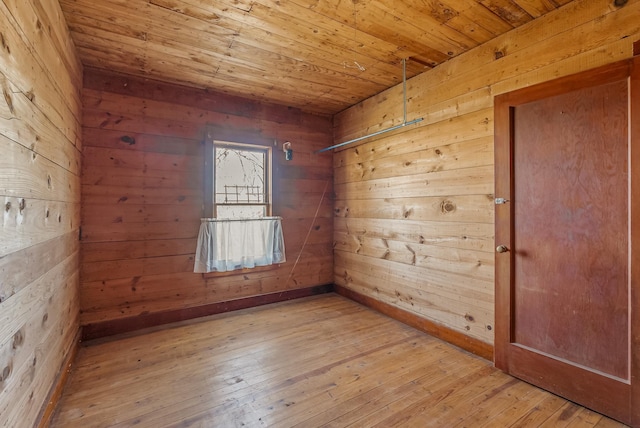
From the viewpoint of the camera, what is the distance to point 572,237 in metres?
1.91

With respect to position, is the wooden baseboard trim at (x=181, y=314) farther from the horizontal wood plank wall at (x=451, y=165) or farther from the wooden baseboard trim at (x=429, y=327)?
the horizontal wood plank wall at (x=451, y=165)

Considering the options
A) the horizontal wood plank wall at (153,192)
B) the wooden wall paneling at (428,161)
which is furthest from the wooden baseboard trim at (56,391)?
the wooden wall paneling at (428,161)

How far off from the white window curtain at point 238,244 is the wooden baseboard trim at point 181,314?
44 cm

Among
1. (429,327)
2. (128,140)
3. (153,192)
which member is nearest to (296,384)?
(429,327)

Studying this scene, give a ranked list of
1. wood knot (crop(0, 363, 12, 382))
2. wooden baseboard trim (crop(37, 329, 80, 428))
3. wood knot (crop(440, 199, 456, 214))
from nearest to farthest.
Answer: wood knot (crop(0, 363, 12, 382)) < wooden baseboard trim (crop(37, 329, 80, 428)) < wood knot (crop(440, 199, 456, 214))

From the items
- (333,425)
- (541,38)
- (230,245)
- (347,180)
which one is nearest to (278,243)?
(230,245)

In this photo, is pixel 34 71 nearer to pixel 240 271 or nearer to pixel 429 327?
pixel 240 271

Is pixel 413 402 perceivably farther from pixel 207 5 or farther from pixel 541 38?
pixel 207 5

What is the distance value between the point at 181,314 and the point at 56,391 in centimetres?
138

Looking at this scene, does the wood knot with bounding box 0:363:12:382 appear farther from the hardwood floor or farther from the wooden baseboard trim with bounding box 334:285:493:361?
the wooden baseboard trim with bounding box 334:285:493:361

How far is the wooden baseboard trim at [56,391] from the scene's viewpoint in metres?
1.67

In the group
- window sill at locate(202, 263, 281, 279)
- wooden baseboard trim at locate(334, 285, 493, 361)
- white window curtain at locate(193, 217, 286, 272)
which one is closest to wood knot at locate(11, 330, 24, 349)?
white window curtain at locate(193, 217, 286, 272)

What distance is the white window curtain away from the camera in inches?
130

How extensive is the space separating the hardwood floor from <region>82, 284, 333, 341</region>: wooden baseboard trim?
0.15m
